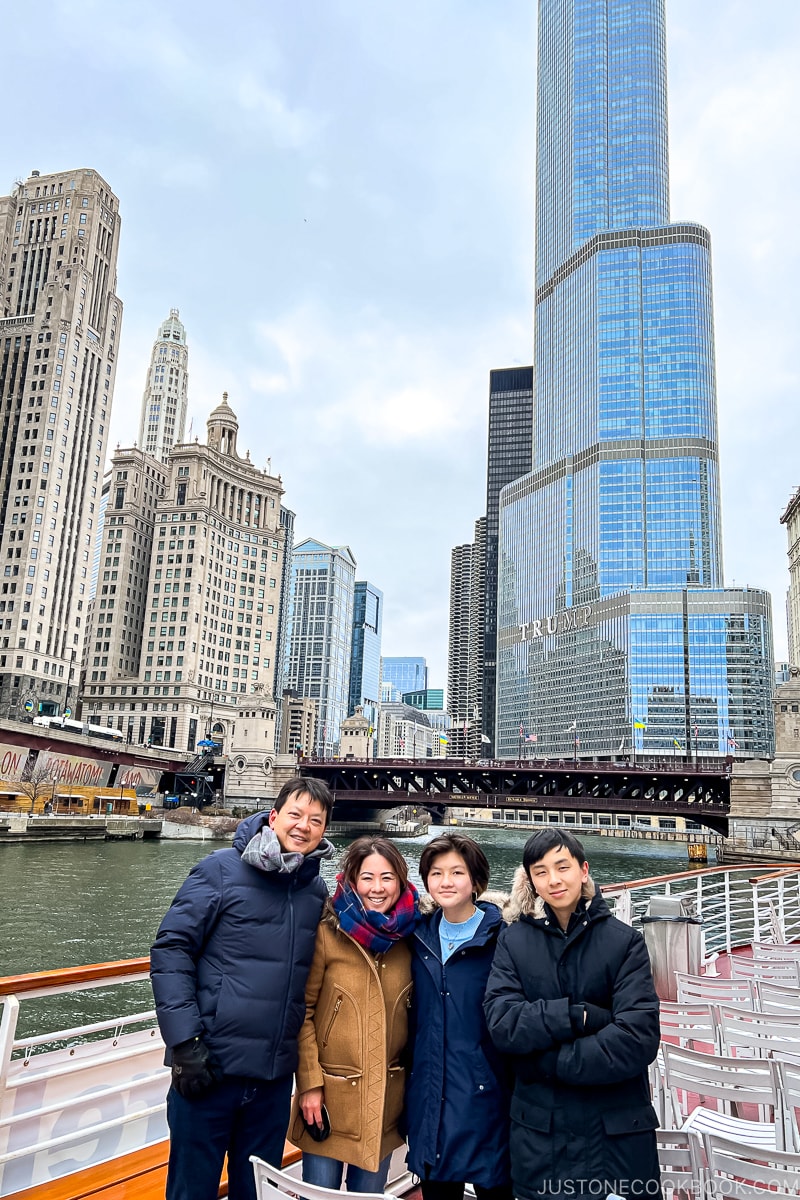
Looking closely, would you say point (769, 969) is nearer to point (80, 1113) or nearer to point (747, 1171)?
point (747, 1171)

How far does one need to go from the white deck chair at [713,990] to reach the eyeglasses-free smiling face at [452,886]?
13.3 feet

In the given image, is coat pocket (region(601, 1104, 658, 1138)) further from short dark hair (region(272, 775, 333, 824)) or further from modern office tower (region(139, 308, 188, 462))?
modern office tower (region(139, 308, 188, 462))

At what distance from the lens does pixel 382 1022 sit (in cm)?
400

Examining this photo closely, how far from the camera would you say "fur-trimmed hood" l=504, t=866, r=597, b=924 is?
12.8 ft

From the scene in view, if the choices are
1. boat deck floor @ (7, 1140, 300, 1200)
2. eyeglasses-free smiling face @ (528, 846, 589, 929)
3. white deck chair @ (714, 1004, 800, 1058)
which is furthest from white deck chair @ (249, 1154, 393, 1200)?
white deck chair @ (714, 1004, 800, 1058)

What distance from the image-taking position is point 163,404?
193750 millimetres

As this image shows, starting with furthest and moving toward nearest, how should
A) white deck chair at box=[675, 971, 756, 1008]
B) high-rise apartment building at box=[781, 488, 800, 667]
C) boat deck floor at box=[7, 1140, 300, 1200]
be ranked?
1. high-rise apartment building at box=[781, 488, 800, 667]
2. white deck chair at box=[675, 971, 756, 1008]
3. boat deck floor at box=[7, 1140, 300, 1200]

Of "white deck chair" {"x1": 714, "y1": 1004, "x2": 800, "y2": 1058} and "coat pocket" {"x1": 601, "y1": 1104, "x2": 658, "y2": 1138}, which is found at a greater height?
"coat pocket" {"x1": 601, "y1": 1104, "x2": 658, "y2": 1138}

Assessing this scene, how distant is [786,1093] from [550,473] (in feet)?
582

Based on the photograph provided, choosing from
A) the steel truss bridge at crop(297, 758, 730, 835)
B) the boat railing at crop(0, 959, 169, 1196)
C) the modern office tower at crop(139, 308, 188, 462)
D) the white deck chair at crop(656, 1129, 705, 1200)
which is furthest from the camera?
the modern office tower at crop(139, 308, 188, 462)

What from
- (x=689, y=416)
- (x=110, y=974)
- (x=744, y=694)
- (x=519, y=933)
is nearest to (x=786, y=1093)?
(x=519, y=933)

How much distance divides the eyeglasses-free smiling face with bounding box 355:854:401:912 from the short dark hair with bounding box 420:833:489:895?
17cm

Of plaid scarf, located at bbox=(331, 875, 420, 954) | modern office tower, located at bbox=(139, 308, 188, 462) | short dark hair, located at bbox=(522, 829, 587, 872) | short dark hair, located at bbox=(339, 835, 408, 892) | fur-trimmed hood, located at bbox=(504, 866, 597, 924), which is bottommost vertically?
plaid scarf, located at bbox=(331, 875, 420, 954)

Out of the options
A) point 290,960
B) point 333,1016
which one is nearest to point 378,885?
point 290,960
